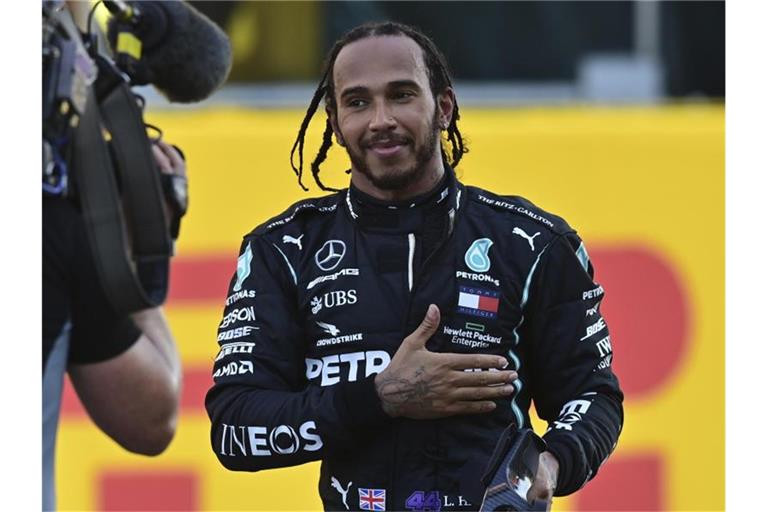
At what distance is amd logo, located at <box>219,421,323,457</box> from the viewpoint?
7.88 ft

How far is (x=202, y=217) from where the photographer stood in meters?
4.94

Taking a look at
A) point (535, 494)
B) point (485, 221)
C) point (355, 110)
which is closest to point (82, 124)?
point (355, 110)

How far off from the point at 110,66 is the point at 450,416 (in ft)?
2.93

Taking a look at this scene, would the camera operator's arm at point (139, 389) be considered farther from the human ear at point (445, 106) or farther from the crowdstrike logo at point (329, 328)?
the human ear at point (445, 106)

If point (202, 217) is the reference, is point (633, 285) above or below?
below

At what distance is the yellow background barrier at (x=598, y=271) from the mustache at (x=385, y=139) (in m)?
2.26

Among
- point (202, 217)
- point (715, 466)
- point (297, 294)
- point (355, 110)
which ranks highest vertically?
point (355, 110)

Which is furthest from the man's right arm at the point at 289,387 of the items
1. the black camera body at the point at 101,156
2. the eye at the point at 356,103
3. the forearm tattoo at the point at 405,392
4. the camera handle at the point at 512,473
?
the eye at the point at 356,103

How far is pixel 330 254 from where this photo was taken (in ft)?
8.36

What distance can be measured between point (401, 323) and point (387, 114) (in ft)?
1.26

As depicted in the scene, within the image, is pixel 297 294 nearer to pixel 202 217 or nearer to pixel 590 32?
pixel 202 217

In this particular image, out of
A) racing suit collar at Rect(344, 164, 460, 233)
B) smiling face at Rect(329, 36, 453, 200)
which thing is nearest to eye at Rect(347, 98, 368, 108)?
smiling face at Rect(329, 36, 453, 200)

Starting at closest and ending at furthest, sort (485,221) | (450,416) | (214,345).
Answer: (450,416)
(485,221)
(214,345)

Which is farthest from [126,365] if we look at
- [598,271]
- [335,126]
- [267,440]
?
[598,271]
